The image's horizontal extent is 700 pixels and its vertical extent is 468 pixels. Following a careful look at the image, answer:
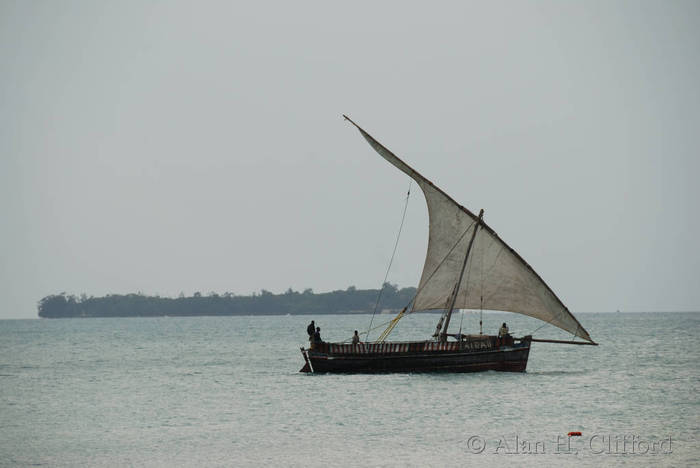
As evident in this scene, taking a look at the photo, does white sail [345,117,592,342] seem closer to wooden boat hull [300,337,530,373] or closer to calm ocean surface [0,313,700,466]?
wooden boat hull [300,337,530,373]

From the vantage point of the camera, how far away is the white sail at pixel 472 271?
4275 cm

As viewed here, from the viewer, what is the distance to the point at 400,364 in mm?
43594

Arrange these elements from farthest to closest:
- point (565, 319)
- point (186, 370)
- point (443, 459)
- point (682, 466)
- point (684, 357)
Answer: point (684, 357)
point (186, 370)
point (565, 319)
point (443, 459)
point (682, 466)

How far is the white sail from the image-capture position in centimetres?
4275

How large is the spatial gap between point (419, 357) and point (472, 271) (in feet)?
15.9

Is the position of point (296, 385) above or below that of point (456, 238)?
below

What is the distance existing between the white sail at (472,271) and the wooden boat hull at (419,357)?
197 centimetres

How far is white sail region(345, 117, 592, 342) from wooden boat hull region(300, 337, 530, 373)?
197cm

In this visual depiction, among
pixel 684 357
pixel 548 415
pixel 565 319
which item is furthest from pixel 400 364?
pixel 684 357

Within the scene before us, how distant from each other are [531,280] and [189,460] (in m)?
22.5

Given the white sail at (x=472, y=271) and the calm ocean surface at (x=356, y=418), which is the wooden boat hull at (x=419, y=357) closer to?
the calm ocean surface at (x=356, y=418)

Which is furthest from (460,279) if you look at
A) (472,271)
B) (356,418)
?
(356,418)

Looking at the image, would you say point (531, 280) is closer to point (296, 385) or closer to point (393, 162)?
point (393, 162)

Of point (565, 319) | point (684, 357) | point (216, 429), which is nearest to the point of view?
point (216, 429)
